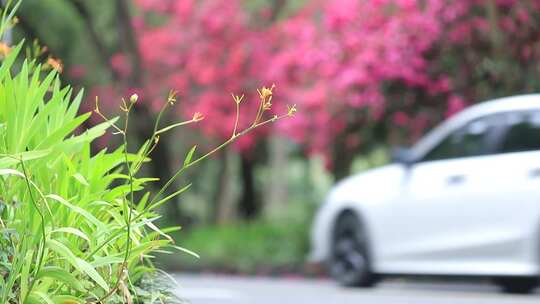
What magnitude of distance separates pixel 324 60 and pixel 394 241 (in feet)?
19.9

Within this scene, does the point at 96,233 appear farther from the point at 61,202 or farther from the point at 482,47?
the point at 482,47

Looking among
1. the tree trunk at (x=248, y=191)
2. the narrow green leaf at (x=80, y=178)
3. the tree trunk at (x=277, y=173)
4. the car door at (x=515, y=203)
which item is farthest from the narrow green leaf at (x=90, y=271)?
the tree trunk at (x=248, y=191)

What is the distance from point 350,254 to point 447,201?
5.36 ft

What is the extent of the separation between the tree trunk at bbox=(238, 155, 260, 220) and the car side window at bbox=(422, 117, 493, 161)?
17557 mm

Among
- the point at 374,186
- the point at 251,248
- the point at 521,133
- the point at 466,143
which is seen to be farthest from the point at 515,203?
the point at 251,248

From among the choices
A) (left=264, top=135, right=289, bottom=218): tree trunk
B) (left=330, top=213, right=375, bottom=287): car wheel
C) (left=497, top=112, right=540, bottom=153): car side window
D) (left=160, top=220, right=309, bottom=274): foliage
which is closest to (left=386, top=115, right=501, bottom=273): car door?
(left=497, top=112, right=540, bottom=153): car side window

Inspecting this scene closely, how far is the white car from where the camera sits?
10398 mm

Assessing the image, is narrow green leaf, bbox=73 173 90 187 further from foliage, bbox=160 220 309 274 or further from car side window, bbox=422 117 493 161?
foliage, bbox=160 220 309 274

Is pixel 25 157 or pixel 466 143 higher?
pixel 466 143

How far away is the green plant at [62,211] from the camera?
3.75m

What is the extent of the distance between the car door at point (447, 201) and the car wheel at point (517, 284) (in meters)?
0.70

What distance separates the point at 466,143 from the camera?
11258 millimetres

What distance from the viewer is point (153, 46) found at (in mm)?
22750

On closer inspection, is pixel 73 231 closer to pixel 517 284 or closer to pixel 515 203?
pixel 515 203
